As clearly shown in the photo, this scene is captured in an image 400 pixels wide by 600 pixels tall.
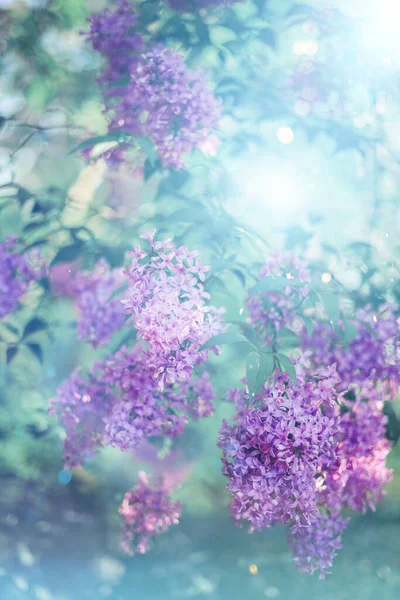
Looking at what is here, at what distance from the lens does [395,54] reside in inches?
38.9

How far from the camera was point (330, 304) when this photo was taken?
3.03 feet

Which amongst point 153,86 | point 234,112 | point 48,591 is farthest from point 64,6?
point 48,591

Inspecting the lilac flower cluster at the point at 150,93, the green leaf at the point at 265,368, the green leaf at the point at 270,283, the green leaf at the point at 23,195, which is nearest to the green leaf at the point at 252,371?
the green leaf at the point at 265,368

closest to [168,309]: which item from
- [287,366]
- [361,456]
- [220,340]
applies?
[220,340]

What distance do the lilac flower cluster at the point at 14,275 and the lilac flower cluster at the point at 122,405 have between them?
0.61 feet

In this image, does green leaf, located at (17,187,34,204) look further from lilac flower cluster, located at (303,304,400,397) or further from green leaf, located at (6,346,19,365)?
lilac flower cluster, located at (303,304,400,397)

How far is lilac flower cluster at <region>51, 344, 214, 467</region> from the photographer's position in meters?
0.90

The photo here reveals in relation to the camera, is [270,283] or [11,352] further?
[11,352]

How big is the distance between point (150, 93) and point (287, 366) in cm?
53

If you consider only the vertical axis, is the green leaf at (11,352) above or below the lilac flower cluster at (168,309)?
below

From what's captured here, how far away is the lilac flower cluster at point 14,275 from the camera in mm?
994

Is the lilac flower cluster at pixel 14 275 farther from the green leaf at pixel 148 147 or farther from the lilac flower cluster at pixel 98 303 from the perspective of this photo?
the green leaf at pixel 148 147

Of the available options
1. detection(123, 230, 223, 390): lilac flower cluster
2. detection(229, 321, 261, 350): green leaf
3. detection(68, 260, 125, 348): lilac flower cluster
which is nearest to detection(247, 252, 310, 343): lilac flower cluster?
detection(229, 321, 261, 350): green leaf

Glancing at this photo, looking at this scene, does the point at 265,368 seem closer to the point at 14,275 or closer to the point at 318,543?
the point at 318,543
